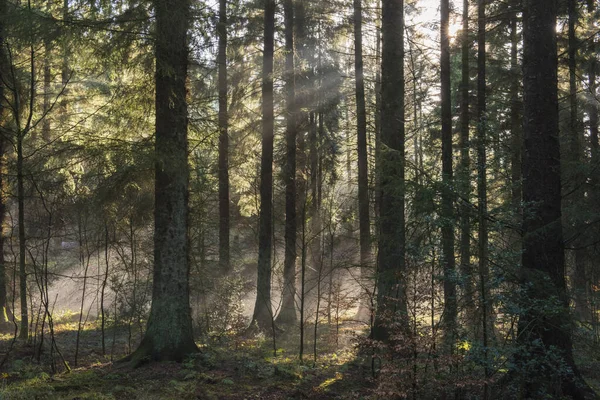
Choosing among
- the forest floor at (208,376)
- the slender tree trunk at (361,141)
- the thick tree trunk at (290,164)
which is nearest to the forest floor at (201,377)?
the forest floor at (208,376)

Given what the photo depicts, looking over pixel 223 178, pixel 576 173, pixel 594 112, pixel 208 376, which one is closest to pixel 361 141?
pixel 223 178

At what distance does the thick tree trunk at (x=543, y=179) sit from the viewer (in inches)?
242

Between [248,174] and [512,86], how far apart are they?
30.1ft

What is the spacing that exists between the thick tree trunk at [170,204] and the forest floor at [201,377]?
0.41m

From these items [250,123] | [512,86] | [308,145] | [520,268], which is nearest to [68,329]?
[250,123]

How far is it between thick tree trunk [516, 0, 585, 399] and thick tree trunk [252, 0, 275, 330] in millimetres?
7597

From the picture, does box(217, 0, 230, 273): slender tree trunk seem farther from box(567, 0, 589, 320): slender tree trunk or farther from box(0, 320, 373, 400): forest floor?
box(567, 0, 589, 320): slender tree trunk

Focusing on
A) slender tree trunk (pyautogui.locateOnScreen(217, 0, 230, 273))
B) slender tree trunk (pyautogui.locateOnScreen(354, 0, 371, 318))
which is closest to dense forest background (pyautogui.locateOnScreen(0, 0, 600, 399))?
slender tree trunk (pyautogui.locateOnScreen(354, 0, 371, 318))

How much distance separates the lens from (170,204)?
8289mm

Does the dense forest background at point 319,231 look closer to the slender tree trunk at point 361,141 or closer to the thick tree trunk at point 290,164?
the thick tree trunk at point 290,164

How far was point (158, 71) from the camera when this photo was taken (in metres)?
8.24

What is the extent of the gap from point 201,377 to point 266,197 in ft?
21.7

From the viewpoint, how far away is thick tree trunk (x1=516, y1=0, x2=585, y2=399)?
6148 millimetres

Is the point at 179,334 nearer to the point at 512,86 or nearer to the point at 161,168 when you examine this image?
the point at 161,168
